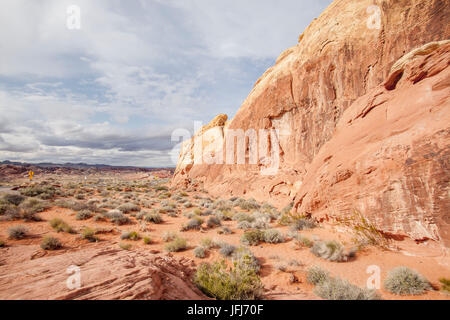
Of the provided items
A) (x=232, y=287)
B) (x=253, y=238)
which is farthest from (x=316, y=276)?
(x=253, y=238)

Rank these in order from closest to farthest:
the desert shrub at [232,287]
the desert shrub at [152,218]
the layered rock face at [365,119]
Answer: the desert shrub at [232,287], the layered rock face at [365,119], the desert shrub at [152,218]

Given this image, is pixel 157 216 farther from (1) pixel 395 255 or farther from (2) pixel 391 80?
(2) pixel 391 80

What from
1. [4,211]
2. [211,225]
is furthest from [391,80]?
[4,211]

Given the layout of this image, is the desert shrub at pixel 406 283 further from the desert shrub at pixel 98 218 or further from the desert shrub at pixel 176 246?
the desert shrub at pixel 98 218

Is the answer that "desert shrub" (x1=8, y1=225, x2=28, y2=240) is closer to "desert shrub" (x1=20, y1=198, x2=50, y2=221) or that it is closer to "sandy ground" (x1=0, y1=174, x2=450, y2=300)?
"sandy ground" (x1=0, y1=174, x2=450, y2=300)

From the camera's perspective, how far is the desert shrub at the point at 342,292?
3300 mm

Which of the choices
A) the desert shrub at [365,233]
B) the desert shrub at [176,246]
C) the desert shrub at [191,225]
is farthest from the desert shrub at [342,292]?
the desert shrub at [191,225]

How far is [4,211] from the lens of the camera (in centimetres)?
884

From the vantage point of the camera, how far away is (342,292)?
337 centimetres

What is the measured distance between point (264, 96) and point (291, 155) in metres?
6.17

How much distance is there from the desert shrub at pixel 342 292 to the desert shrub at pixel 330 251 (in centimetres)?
170

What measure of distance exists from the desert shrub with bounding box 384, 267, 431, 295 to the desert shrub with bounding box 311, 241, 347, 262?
4.44 feet

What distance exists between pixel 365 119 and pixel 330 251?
5639mm

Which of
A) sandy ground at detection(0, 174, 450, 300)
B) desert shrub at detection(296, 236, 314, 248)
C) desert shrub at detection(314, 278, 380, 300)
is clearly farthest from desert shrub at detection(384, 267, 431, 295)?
desert shrub at detection(296, 236, 314, 248)
